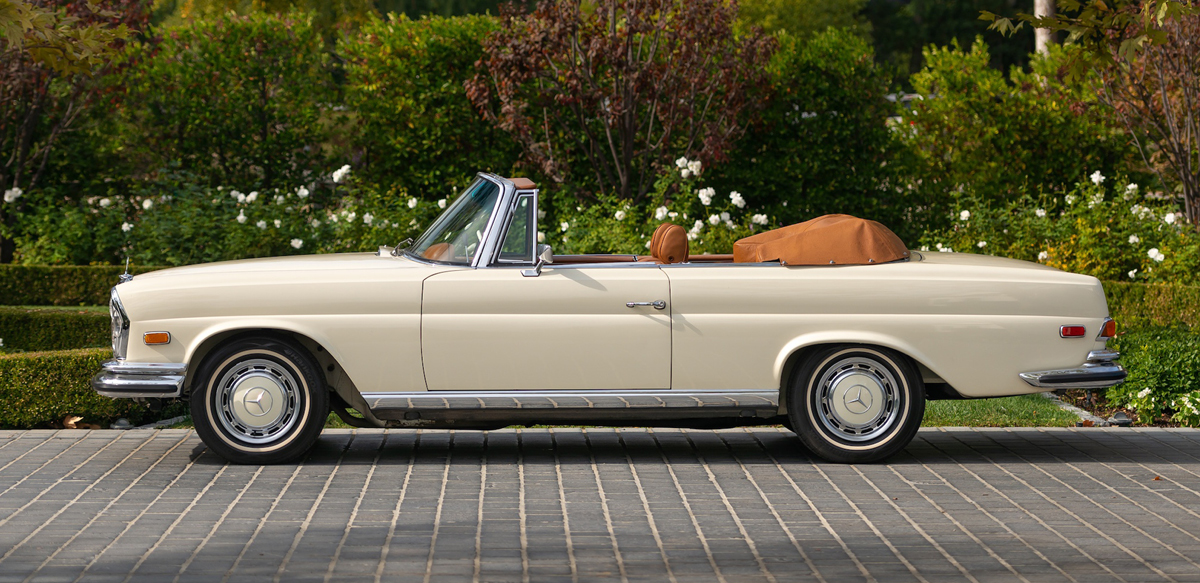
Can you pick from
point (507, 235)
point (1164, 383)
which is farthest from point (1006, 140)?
point (507, 235)

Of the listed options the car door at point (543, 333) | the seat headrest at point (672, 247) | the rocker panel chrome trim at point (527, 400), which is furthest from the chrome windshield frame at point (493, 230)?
the seat headrest at point (672, 247)

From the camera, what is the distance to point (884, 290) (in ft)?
22.4

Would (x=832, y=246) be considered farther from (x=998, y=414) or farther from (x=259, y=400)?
(x=259, y=400)

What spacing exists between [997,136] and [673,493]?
36.0 feet

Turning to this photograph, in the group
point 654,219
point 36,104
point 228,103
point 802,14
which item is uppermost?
point 802,14

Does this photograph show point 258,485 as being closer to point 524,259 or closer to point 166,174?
point 524,259

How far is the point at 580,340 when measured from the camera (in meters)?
6.70

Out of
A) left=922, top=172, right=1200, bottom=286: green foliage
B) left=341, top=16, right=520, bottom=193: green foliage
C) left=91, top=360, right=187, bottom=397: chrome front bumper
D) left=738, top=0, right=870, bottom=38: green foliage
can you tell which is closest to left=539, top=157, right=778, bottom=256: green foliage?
left=341, top=16, right=520, bottom=193: green foliage

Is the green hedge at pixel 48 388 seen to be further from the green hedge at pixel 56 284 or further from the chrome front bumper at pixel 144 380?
the green hedge at pixel 56 284

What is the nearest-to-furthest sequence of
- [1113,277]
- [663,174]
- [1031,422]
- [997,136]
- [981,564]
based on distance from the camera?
[981,564] < [1031,422] < [1113,277] < [663,174] < [997,136]

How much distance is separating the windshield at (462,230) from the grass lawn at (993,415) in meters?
1.91

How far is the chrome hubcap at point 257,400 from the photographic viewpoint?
22.2ft

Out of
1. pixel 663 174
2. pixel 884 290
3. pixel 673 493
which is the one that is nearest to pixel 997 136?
pixel 663 174

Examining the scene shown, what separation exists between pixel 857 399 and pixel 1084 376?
3.90 feet
